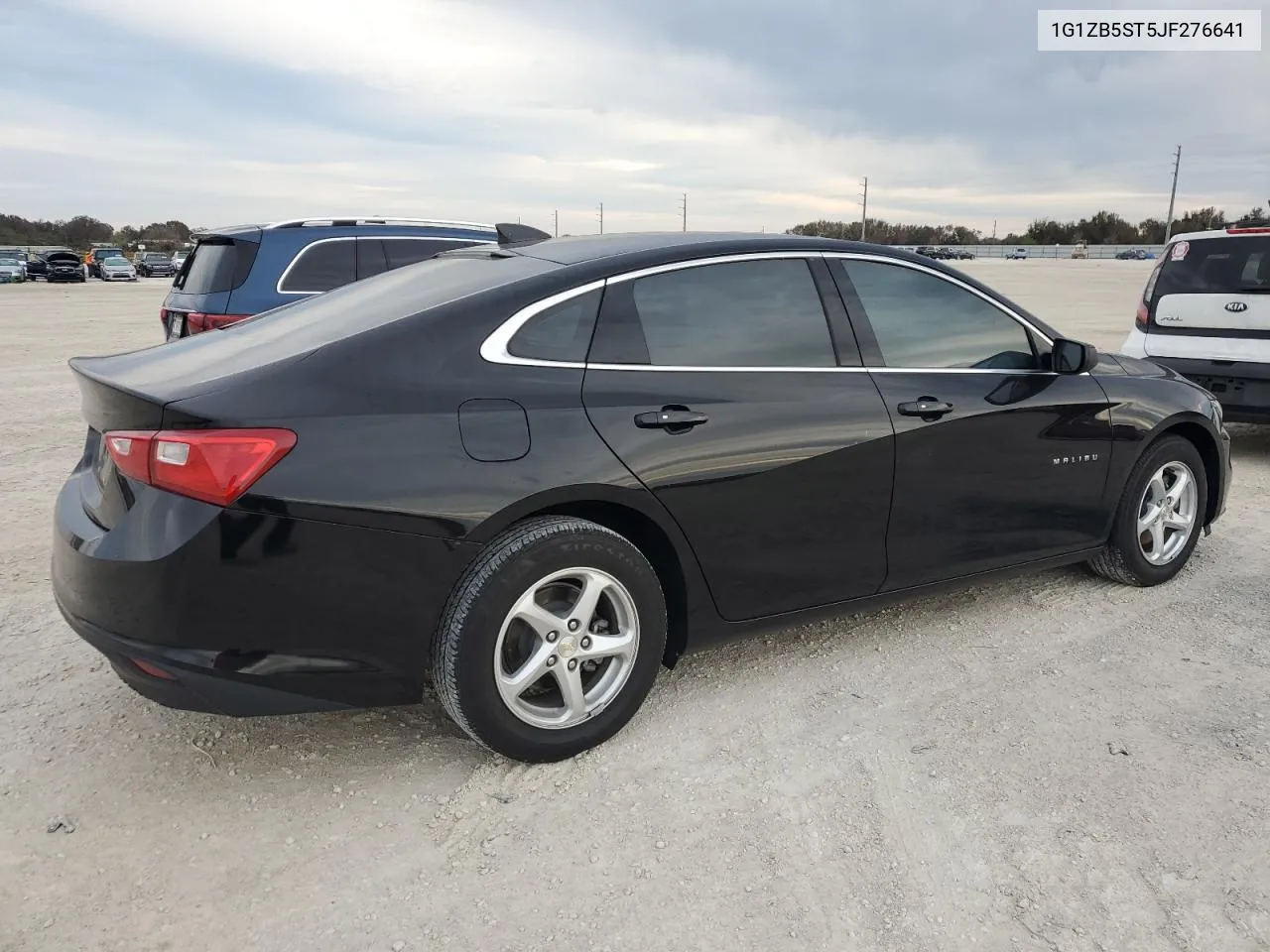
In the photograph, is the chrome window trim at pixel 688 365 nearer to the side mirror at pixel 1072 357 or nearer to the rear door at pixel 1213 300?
the side mirror at pixel 1072 357

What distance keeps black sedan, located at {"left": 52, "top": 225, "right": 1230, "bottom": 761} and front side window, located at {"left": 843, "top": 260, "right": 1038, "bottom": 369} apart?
12mm

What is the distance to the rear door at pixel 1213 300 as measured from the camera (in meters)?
6.59

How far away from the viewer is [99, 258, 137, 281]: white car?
149ft

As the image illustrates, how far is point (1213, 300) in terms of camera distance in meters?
6.82

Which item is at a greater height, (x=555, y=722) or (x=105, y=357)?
(x=105, y=357)

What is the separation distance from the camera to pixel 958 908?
2.27 m

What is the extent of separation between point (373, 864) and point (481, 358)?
55.0 inches

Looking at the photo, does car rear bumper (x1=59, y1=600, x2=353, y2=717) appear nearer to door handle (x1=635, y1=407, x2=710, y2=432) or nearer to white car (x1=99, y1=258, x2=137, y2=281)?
door handle (x1=635, y1=407, x2=710, y2=432)

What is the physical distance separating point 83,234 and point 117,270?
5061 cm

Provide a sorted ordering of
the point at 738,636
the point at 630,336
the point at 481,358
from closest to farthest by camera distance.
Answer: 1. the point at 481,358
2. the point at 630,336
3. the point at 738,636

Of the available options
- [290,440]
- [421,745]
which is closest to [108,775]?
[421,745]

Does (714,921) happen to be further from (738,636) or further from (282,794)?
(282,794)

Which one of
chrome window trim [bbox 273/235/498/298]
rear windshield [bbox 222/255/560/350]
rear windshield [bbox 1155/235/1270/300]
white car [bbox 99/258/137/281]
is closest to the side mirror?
rear windshield [bbox 222/255/560/350]

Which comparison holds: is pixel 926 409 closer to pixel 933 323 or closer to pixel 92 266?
pixel 933 323
